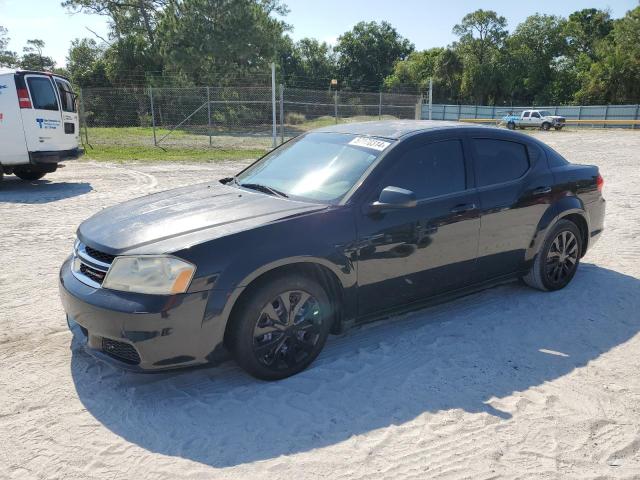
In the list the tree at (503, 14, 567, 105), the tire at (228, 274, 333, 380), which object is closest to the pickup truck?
the tree at (503, 14, 567, 105)

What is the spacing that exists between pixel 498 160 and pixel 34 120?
958cm

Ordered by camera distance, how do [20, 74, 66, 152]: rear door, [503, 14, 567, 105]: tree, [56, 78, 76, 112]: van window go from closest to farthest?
[20, 74, 66, 152]: rear door
[56, 78, 76, 112]: van window
[503, 14, 567, 105]: tree

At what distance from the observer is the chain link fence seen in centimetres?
2136

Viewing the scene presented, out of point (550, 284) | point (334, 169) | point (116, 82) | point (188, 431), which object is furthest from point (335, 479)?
point (116, 82)

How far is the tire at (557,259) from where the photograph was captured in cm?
493

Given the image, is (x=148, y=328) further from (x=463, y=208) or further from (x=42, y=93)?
(x=42, y=93)

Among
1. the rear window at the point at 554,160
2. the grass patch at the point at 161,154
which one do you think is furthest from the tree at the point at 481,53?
the rear window at the point at 554,160

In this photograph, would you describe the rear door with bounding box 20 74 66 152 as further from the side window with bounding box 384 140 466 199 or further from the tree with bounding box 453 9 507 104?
the tree with bounding box 453 9 507 104

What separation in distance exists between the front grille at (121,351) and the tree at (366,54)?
253 ft

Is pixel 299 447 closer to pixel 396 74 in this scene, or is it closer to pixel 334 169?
pixel 334 169

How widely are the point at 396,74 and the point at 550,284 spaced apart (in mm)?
68893

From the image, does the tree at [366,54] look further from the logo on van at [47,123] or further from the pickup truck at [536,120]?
the logo on van at [47,123]

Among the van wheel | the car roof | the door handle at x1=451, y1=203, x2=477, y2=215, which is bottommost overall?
the van wheel

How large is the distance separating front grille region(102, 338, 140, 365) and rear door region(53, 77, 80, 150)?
9.59 meters
